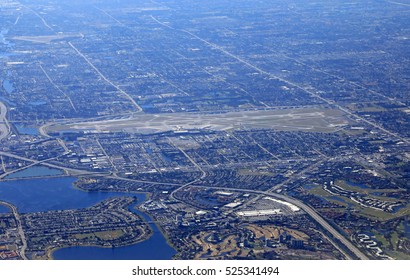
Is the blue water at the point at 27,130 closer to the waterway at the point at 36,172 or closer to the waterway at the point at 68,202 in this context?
the waterway at the point at 36,172

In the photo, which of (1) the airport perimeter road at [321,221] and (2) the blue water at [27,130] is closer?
(1) the airport perimeter road at [321,221]

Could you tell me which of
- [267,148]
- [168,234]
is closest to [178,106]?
[267,148]

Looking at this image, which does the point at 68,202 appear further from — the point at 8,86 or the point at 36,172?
the point at 8,86

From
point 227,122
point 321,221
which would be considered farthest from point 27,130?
point 321,221

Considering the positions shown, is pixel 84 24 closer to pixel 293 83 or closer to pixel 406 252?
pixel 293 83

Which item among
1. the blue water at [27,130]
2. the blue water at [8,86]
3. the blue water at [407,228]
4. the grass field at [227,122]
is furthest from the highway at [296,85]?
the blue water at [27,130]
